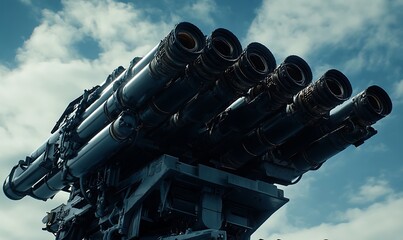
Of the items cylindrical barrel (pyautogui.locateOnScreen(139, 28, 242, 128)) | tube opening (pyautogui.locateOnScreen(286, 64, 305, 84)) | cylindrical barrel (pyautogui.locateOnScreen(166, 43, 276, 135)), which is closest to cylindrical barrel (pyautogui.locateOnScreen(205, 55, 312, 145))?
tube opening (pyautogui.locateOnScreen(286, 64, 305, 84))

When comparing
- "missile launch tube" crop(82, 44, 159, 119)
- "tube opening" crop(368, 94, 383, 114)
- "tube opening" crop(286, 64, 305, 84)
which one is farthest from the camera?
"missile launch tube" crop(82, 44, 159, 119)

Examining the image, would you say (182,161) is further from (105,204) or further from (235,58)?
(235,58)

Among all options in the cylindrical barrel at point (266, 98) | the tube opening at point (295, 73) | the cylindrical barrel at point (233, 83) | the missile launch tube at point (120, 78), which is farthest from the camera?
the missile launch tube at point (120, 78)

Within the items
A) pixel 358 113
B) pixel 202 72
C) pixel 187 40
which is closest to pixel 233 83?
pixel 202 72

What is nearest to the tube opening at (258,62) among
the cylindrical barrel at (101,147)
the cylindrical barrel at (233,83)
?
the cylindrical barrel at (233,83)

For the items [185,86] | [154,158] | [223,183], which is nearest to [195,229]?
[223,183]

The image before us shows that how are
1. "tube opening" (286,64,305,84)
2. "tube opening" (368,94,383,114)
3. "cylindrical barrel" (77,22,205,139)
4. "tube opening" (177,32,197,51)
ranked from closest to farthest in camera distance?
"cylindrical barrel" (77,22,205,139), "tube opening" (177,32,197,51), "tube opening" (286,64,305,84), "tube opening" (368,94,383,114)

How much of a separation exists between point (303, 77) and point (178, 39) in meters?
4.14

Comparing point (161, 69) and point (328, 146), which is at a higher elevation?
point (161, 69)

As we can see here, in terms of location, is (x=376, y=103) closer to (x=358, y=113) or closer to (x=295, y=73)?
(x=358, y=113)

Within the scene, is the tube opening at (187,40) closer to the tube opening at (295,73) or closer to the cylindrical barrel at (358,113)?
the tube opening at (295,73)

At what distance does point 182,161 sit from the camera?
20.8 m

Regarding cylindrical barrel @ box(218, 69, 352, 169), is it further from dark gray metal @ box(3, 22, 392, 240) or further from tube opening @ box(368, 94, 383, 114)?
tube opening @ box(368, 94, 383, 114)

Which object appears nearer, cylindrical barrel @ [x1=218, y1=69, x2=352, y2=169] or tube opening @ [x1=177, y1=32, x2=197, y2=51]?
tube opening @ [x1=177, y1=32, x2=197, y2=51]
